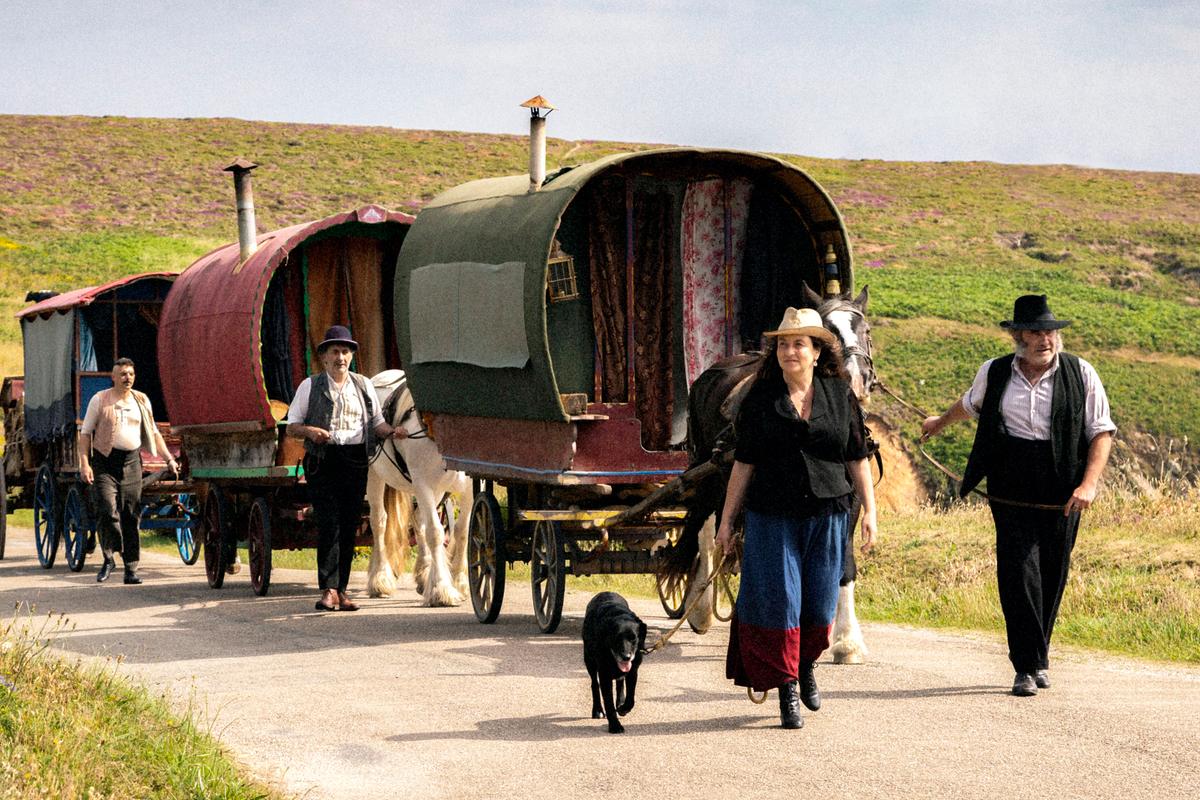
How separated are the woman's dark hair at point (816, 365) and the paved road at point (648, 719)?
165 cm

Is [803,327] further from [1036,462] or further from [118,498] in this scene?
[118,498]

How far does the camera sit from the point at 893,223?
70438 millimetres

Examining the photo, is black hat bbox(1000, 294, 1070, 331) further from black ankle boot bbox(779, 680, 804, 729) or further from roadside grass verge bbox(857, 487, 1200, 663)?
roadside grass verge bbox(857, 487, 1200, 663)

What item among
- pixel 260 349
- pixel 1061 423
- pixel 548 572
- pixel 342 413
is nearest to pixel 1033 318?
pixel 1061 423

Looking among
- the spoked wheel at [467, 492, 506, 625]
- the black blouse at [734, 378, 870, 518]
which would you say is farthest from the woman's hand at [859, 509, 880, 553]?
the spoked wheel at [467, 492, 506, 625]

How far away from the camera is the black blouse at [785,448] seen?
789cm

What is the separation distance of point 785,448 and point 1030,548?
186 centimetres

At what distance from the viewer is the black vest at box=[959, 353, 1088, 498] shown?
8.86m

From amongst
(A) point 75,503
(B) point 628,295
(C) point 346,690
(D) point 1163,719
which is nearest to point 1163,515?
(B) point 628,295

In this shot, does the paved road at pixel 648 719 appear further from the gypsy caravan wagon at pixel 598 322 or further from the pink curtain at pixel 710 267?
the pink curtain at pixel 710 267

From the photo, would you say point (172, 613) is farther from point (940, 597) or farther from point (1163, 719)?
point (1163, 719)

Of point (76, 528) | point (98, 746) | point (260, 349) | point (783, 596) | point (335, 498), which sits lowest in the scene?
point (76, 528)

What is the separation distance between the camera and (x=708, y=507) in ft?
34.8

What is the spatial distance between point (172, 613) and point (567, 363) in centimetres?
410
